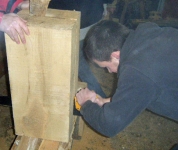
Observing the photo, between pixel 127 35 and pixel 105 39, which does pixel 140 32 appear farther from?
pixel 105 39

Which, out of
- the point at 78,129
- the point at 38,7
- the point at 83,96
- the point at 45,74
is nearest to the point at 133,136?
the point at 78,129

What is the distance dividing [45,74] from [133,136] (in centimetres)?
157

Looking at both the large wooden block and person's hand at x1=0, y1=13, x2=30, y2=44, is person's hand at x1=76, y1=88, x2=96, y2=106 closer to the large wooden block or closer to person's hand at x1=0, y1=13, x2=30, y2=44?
the large wooden block

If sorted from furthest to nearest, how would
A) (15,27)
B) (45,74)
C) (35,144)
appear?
(35,144), (45,74), (15,27)

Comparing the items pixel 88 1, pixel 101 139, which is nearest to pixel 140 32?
pixel 88 1

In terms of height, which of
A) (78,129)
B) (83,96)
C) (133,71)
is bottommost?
(78,129)

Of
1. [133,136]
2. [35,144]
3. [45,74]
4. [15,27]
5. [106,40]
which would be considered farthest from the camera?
[133,136]

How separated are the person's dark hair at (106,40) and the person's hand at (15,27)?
15.9 inches

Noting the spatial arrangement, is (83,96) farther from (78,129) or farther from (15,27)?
(78,129)

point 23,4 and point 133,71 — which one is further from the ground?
point 23,4

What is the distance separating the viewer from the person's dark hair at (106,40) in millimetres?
1278

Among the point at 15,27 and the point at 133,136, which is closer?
the point at 15,27

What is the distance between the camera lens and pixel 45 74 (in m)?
1.12

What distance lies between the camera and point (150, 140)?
2381 mm
